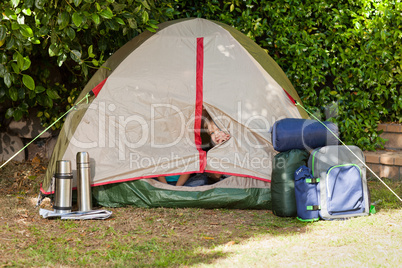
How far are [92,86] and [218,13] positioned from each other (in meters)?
2.01

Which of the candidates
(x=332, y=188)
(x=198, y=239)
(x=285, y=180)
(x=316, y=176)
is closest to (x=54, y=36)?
(x=198, y=239)

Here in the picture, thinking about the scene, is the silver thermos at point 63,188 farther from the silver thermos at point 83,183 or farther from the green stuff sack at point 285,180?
the green stuff sack at point 285,180

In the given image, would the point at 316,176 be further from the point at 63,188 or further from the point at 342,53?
the point at 342,53

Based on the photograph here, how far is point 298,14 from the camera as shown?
4.87m

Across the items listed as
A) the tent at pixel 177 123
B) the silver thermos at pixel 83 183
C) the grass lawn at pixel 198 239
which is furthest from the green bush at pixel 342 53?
the silver thermos at pixel 83 183

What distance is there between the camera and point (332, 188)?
3141 mm

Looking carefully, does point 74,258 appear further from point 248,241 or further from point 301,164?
point 301,164

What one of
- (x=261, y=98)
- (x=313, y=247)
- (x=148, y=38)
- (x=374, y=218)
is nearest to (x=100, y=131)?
(x=148, y=38)

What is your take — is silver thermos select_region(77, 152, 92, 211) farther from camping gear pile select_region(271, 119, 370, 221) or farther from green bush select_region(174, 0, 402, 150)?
green bush select_region(174, 0, 402, 150)

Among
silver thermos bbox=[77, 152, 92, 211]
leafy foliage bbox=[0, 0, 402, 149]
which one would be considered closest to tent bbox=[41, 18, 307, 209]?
silver thermos bbox=[77, 152, 92, 211]

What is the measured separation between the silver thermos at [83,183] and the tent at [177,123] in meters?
0.10

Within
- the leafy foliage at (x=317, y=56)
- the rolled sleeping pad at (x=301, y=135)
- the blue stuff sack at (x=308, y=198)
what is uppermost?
the leafy foliage at (x=317, y=56)

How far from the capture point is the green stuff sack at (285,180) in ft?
10.7

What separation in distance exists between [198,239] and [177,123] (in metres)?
1.09
